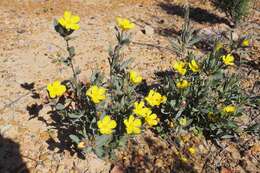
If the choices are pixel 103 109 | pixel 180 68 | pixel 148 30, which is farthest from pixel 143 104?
pixel 148 30

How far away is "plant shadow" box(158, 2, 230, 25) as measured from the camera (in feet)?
18.5

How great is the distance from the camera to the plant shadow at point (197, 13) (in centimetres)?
563

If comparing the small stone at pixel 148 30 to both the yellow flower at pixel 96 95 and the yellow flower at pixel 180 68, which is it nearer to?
the yellow flower at pixel 180 68

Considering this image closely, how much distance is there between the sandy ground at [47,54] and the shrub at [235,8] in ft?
1.00

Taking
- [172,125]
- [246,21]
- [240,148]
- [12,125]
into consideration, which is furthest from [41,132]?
[246,21]

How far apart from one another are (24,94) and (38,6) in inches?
99.7

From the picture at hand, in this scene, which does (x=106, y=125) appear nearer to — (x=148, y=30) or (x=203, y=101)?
(x=203, y=101)

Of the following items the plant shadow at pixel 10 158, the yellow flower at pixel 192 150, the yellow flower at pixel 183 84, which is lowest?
the yellow flower at pixel 192 150

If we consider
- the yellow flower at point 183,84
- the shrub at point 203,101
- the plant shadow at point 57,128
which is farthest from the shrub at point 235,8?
the plant shadow at point 57,128

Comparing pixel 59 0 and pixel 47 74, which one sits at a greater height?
pixel 59 0

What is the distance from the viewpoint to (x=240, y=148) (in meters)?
3.36

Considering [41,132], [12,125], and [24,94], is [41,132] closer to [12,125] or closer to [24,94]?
[12,125]

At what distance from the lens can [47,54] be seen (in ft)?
14.4

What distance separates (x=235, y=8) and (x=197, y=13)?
774mm
